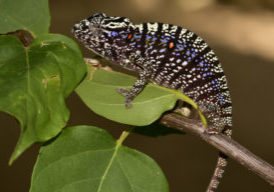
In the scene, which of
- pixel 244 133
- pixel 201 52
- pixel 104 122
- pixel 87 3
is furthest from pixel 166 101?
pixel 87 3

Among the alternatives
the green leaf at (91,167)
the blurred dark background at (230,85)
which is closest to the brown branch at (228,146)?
the green leaf at (91,167)

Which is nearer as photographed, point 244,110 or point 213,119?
point 213,119

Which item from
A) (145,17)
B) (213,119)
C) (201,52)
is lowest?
(145,17)

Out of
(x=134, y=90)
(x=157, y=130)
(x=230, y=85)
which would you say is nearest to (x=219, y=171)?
(x=157, y=130)

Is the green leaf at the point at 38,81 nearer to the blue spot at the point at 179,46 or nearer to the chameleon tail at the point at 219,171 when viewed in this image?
the blue spot at the point at 179,46

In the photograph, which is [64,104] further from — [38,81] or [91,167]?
[91,167]

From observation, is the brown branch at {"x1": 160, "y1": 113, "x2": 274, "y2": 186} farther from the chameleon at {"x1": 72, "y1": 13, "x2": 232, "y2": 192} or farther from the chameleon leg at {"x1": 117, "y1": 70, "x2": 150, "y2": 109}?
the chameleon at {"x1": 72, "y1": 13, "x2": 232, "y2": 192}

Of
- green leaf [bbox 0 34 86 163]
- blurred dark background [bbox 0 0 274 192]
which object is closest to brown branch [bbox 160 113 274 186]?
green leaf [bbox 0 34 86 163]

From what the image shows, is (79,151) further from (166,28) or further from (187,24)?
(187,24)
